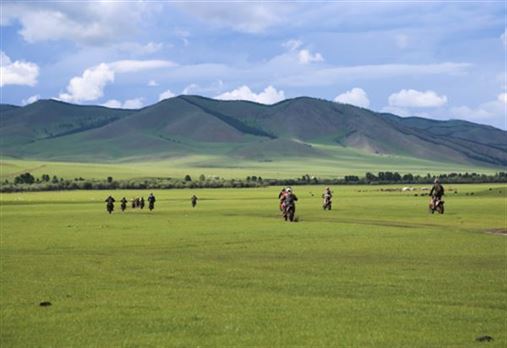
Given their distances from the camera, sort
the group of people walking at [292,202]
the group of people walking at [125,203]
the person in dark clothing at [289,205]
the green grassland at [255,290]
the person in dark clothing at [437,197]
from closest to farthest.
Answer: the green grassland at [255,290]
the person in dark clothing at [289,205]
the group of people walking at [292,202]
the person in dark clothing at [437,197]
the group of people walking at [125,203]

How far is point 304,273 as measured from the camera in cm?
2131

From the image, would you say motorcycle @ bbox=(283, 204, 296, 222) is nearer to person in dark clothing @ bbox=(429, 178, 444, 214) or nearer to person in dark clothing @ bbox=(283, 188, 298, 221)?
person in dark clothing @ bbox=(283, 188, 298, 221)

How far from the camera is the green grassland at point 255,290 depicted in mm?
13828

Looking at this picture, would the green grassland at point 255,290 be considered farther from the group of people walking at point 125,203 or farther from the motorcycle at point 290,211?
the group of people walking at point 125,203

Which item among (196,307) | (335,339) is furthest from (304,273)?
(335,339)

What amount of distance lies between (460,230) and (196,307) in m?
23.4

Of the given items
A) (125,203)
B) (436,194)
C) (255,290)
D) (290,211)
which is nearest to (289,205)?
(290,211)

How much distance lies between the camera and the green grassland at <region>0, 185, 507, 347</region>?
1383 centimetres

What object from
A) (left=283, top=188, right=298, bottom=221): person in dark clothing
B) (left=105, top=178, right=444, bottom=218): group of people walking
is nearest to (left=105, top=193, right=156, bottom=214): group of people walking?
(left=105, top=178, right=444, bottom=218): group of people walking

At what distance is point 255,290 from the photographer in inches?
724

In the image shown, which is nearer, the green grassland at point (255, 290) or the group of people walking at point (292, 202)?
the green grassland at point (255, 290)

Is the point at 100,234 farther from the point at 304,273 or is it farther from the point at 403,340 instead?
the point at 403,340

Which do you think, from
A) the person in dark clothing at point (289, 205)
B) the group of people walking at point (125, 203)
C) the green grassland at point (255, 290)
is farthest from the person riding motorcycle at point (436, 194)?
the group of people walking at point (125, 203)

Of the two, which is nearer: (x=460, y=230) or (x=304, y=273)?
(x=304, y=273)
